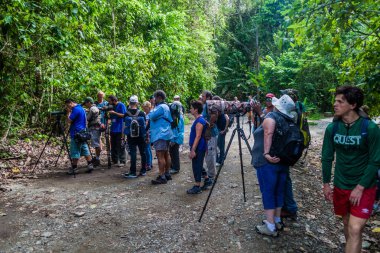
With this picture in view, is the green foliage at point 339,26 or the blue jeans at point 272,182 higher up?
the green foliage at point 339,26

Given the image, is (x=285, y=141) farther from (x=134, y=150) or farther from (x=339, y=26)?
A: (x=134, y=150)

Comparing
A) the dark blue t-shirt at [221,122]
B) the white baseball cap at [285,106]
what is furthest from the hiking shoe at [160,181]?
the white baseball cap at [285,106]

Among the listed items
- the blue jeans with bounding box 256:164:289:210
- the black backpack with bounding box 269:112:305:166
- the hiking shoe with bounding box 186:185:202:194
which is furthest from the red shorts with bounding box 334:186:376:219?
the hiking shoe with bounding box 186:185:202:194

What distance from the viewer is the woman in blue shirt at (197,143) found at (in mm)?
5645

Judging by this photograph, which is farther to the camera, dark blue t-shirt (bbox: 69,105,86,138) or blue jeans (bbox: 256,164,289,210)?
dark blue t-shirt (bbox: 69,105,86,138)

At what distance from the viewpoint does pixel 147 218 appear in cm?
483

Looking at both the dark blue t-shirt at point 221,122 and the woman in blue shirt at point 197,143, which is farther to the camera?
the dark blue t-shirt at point 221,122

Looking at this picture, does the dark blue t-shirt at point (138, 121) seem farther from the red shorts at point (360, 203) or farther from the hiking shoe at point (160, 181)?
the red shorts at point (360, 203)

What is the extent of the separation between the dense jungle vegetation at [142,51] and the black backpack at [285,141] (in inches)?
63.1

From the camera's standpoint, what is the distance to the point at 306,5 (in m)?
4.67

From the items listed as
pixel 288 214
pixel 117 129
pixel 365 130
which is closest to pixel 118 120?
pixel 117 129

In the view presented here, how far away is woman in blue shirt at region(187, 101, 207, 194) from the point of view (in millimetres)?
5645

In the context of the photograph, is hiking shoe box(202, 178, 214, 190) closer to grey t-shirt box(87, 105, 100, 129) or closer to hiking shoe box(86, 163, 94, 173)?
hiking shoe box(86, 163, 94, 173)

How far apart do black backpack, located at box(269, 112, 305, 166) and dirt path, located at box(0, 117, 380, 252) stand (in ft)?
3.89
